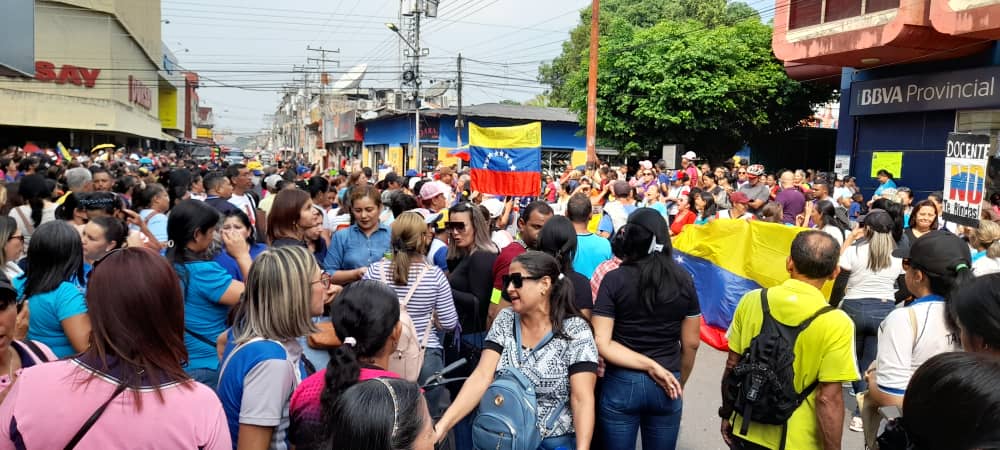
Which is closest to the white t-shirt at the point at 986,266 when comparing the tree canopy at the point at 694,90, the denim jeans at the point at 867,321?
the denim jeans at the point at 867,321

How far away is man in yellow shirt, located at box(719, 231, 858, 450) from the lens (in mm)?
3104

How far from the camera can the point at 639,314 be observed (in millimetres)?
3574

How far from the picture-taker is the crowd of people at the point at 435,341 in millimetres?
2004

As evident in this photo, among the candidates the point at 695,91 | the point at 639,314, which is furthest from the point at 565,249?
the point at 695,91

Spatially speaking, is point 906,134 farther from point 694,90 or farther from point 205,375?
point 205,375

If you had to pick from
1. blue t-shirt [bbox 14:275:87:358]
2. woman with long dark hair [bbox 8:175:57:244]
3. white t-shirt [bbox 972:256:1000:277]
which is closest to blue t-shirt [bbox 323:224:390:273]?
blue t-shirt [bbox 14:275:87:358]

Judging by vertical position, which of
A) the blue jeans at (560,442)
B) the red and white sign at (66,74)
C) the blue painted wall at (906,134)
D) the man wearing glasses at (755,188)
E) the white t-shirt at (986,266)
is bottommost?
the blue jeans at (560,442)

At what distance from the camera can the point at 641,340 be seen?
359 cm

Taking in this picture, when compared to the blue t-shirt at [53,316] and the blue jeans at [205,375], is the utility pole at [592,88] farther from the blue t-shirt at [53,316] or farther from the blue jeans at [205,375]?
the blue t-shirt at [53,316]

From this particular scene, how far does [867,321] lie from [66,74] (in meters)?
37.7

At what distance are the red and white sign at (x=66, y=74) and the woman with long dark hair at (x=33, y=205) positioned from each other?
3147cm

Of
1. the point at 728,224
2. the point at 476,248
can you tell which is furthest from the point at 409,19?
the point at 476,248

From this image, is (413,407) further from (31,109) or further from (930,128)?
(31,109)

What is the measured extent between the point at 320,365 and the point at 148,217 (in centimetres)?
418
